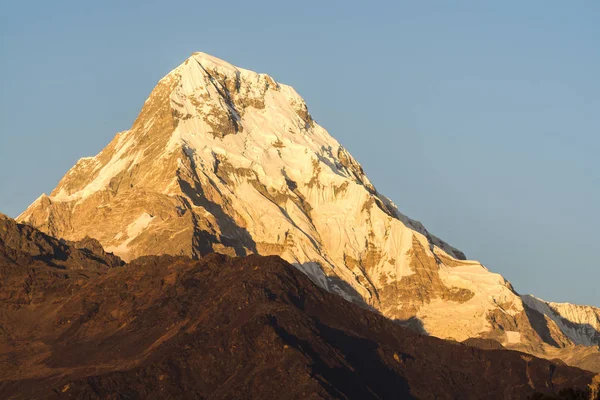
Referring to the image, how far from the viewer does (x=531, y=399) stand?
18712 centimetres

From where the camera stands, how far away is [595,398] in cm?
17438

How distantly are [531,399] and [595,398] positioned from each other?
13545 mm

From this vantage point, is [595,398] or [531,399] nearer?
[595,398]
